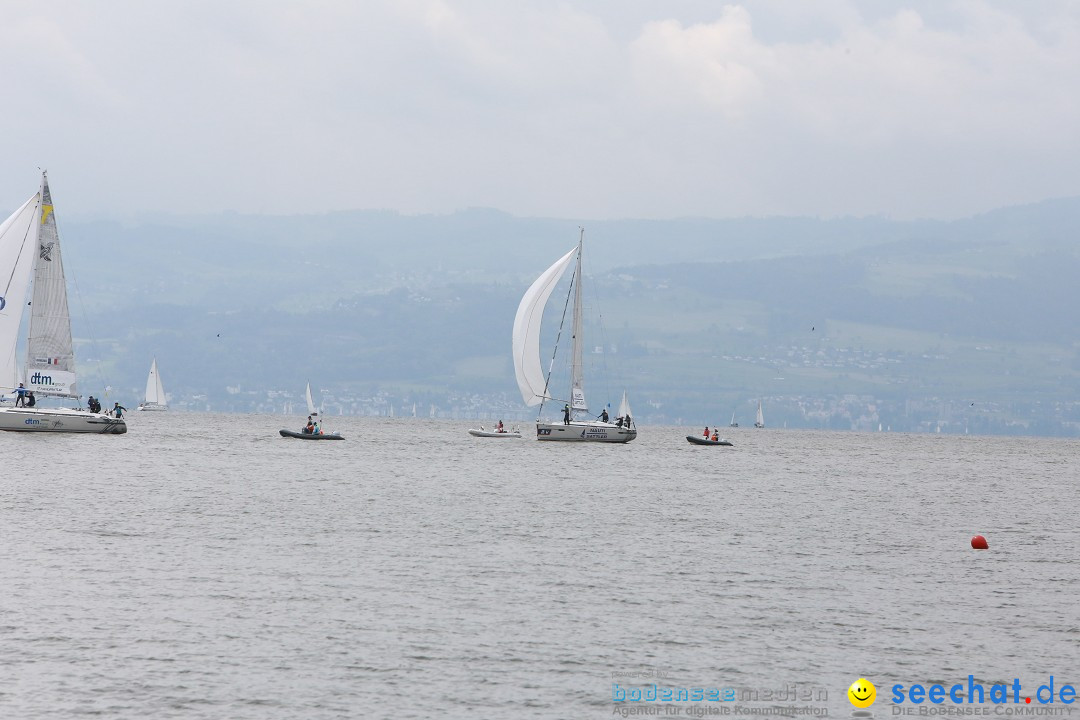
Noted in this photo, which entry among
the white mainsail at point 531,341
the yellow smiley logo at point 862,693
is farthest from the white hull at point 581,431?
the yellow smiley logo at point 862,693

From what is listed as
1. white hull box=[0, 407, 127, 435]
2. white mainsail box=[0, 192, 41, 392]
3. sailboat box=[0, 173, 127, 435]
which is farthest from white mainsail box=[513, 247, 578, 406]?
white mainsail box=[0, 192, 41, 392]

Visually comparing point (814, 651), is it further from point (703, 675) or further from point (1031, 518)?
point (1031, 518)

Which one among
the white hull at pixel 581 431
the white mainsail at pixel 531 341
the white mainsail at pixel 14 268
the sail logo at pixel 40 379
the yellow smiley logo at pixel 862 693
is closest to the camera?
the yellow smiley logo at pixel 862 693

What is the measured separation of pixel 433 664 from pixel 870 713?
7.96 metres

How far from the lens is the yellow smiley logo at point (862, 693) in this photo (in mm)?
23750

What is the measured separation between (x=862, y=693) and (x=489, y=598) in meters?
10.6

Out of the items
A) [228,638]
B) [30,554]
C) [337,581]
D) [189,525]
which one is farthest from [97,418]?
[228,638]

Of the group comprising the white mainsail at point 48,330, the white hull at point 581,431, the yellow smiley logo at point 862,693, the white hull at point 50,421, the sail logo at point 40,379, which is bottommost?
the yellow smiley logo at point 862,693

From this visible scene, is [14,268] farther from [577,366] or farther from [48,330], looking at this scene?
[577,366]

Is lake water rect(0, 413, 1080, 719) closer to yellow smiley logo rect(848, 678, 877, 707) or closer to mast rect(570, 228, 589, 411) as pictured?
yellow smiley logo rect(848, 678, 877, 707)

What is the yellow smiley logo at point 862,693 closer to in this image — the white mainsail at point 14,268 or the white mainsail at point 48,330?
the white mainsail at point 48,330

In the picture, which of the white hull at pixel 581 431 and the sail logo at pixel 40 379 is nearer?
the sail logo at pixel 40 379

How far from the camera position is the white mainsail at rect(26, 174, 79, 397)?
82750 mm

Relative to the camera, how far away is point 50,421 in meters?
84.2
